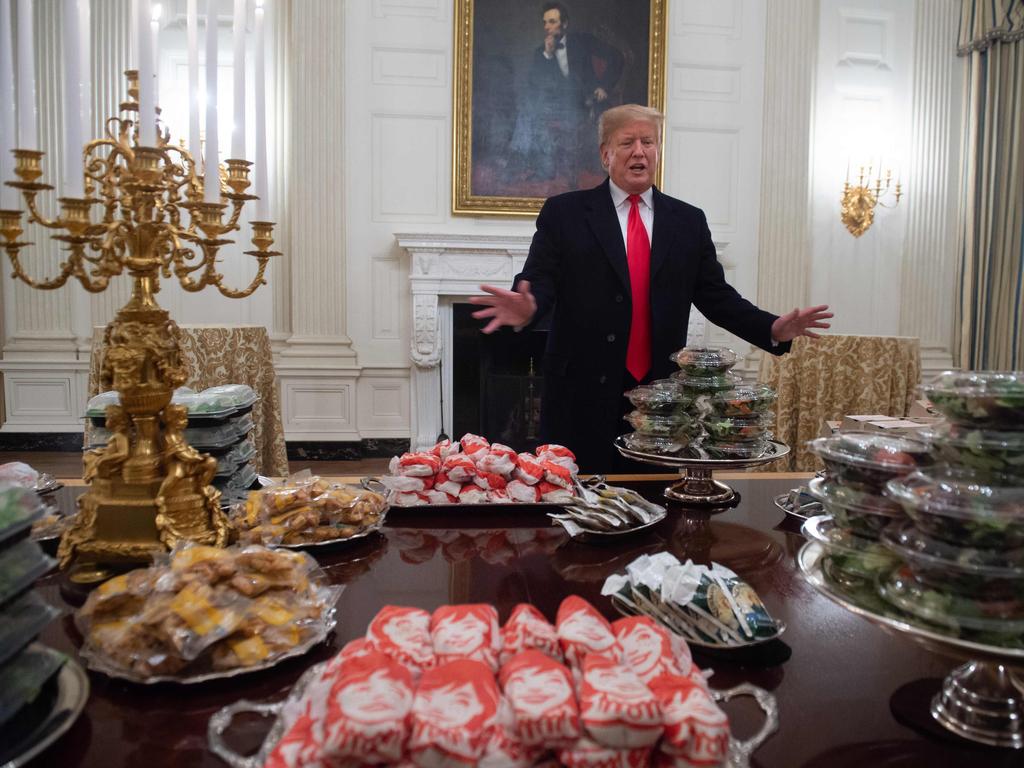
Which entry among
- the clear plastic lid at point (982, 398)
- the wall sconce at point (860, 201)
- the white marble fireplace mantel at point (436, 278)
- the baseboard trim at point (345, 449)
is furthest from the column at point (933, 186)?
the clear plastic lid at point (982, 398)

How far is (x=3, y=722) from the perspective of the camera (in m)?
0.55

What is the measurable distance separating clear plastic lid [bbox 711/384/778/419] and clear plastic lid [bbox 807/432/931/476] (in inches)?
22.4

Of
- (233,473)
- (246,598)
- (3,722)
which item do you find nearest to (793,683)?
(246,598)

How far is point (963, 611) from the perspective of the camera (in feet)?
1.91

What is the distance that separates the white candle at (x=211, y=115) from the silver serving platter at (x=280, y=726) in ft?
2.17

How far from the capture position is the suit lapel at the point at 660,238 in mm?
2174

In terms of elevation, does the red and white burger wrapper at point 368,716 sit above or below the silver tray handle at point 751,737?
above

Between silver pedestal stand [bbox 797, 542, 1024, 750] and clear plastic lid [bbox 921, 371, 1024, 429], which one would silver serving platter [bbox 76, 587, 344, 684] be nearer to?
silver pedestal stand [bbox 797, 542, 1024, 750]

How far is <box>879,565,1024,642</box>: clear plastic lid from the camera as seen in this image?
57cm

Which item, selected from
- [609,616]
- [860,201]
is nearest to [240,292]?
[609,616]

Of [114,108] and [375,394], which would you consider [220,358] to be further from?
[114,108]

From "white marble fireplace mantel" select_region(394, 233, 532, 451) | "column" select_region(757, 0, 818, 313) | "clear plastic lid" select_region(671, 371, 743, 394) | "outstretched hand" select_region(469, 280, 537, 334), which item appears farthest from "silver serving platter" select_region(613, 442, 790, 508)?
"column" select_region(757, 0, 818, 313)

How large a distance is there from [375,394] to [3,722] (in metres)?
4.64

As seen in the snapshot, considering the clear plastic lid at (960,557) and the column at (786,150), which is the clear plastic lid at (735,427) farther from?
the column at (786,150)
